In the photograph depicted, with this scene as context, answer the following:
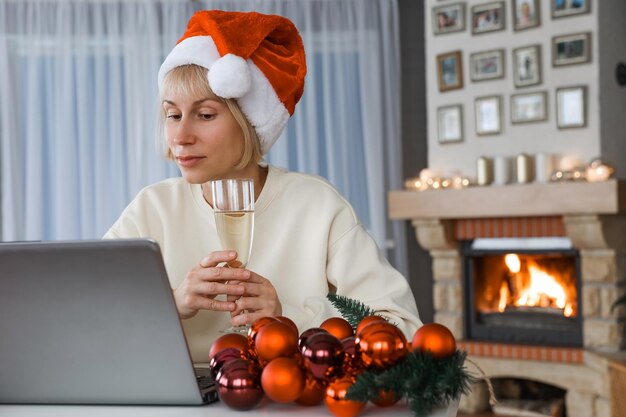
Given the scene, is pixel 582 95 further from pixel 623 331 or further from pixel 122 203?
pixel 122 203

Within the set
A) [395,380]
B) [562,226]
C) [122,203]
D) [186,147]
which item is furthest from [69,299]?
[122,203]

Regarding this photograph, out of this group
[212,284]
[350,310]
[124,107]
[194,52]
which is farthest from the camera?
[124,107]

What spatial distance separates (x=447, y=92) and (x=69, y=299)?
13.2 ft

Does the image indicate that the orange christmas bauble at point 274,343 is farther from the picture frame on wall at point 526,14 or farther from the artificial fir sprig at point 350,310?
the picture frame on wall at point 526,14

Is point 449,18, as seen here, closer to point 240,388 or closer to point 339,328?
point 339,328

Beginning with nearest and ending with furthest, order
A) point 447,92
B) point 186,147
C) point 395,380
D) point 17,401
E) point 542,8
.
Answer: point 395,380, point 17,401, point 186,147, point 542,8, point 447,92

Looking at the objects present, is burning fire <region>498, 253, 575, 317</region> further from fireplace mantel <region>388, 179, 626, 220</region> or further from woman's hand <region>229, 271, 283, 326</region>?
woman's hand <region>229, 271, 283, 326</region>

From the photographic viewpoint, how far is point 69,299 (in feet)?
2.91

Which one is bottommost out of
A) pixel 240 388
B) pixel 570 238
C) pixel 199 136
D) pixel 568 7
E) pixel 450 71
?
pixel 570 238

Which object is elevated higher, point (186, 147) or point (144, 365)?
point (186, 147)

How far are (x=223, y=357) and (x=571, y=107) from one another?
11.7ft

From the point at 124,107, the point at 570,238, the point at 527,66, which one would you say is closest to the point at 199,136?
the point at 570,238

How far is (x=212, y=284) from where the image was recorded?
1188mm

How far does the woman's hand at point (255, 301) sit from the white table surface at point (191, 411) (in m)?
0.26
